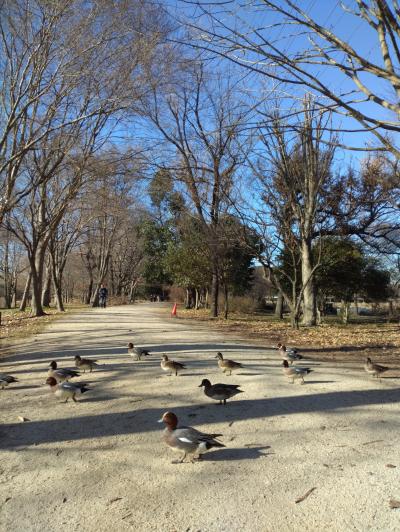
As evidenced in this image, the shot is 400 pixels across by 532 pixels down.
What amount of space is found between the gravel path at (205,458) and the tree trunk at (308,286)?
12.0 metres

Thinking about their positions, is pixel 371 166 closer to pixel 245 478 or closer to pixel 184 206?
pixel 184 206

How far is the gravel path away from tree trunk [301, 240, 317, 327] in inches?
473

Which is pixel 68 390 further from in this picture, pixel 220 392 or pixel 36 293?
pixel 36 293

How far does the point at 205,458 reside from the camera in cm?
444

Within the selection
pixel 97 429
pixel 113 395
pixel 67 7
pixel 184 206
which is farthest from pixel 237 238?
pixel 97 429

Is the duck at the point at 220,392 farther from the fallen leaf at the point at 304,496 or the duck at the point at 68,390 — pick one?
the fallen leaf at the point at 304,496

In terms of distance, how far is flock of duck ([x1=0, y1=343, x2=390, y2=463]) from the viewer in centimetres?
426

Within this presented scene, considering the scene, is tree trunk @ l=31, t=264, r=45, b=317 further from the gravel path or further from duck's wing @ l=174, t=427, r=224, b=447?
duck's wing @ l=174, t=427, r=224, b=447

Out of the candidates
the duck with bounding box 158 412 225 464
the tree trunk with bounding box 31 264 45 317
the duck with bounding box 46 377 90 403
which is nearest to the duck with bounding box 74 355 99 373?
the duck with bounding box 46 377 90 403

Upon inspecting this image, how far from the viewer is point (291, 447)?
464 centimetres

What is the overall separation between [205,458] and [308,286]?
16.6 m

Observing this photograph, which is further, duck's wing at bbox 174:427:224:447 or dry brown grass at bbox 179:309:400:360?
dry brown grass at bbox 179:309:400:360

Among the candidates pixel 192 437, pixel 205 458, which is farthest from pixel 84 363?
pixel 192 437

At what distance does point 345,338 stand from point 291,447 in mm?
10971
